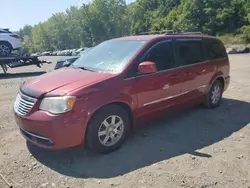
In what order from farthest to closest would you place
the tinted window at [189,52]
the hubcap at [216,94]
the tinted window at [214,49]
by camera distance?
the hubcap at [216,94], the tinted window at [214,49], the tinted window at [189,52]

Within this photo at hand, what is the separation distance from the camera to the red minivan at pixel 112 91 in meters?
3.55

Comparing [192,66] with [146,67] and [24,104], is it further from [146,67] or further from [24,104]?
[24,104]

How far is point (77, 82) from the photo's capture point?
3.80m

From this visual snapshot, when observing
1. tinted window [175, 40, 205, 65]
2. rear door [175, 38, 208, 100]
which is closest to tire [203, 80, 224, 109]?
rear door [175, 38, 208, 100]

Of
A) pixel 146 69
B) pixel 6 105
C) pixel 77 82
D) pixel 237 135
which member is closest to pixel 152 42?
pixel 146 69

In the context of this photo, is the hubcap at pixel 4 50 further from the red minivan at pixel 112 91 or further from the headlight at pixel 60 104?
the headlight at pixel 60 104

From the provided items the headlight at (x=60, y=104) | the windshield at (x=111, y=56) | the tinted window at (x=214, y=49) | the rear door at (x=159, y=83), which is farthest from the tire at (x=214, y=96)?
the headlight at (x=60, y=104)

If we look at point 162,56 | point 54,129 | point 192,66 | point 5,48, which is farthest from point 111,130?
point 5,48

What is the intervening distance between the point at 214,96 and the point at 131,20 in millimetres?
74774

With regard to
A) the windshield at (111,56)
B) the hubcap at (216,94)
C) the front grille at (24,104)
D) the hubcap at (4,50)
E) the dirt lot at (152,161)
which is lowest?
the dirt lot at (152,161)

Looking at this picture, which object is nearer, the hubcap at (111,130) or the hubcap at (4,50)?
the hubcap at (111,130)

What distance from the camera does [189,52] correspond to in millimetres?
5340

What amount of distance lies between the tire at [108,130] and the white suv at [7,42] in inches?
465

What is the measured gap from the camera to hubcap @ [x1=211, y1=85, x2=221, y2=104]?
606cm
